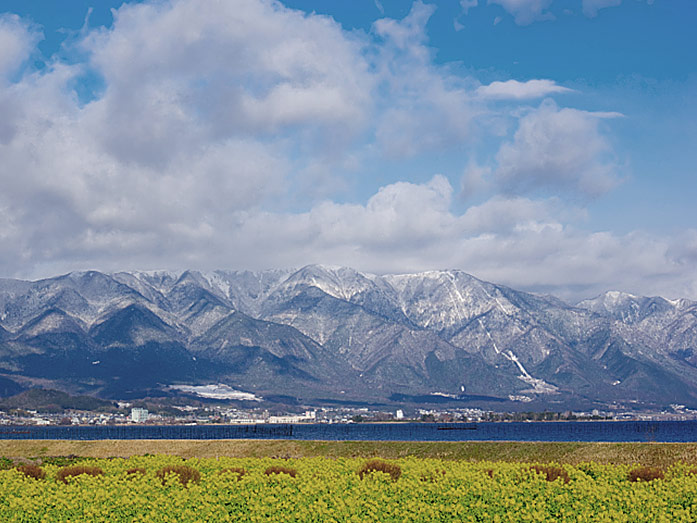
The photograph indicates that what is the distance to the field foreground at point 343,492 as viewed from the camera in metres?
26.0

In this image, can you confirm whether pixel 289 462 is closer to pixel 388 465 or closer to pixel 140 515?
pixel 388 465

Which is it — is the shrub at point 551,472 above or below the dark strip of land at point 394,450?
above

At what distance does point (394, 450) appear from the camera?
78.5 metres

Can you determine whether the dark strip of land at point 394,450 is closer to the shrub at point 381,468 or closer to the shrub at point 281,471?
the shrub at point 381,468

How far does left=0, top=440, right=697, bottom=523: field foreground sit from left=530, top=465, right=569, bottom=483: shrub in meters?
0.06

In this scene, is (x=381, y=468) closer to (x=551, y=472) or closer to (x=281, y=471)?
(x=281, y=471)

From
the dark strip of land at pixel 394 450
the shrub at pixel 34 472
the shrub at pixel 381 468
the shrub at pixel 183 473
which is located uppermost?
the shrub at pixel 381 468

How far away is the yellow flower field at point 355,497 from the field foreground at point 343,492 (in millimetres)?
47

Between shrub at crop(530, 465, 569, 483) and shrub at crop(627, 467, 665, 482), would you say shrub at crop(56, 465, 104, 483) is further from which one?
shrub at crop(627, 467, 665, 482)

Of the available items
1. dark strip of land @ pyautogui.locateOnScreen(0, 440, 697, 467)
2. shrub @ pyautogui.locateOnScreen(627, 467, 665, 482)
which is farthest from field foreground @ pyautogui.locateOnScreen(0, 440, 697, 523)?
dark strip of land @ pyautogui.locateOnScreen(0, 440, 697, 467)

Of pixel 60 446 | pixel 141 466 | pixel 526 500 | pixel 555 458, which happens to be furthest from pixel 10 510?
pixel 60 446

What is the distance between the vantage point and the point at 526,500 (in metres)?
27.6

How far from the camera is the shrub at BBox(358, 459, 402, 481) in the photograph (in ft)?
112

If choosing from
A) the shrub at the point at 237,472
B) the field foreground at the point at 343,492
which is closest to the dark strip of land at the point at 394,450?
the field foreground at the point at 343,492
